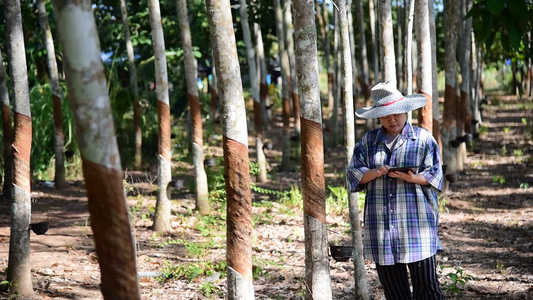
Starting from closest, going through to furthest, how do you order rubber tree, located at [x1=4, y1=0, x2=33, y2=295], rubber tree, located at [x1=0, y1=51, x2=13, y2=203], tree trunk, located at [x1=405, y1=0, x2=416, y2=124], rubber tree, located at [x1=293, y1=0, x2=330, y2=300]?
rubber tree, located at [x1=293, y1=0, x2=330, y2=300]
rubber tree, located at [x1=4, y1=0, x2=33, y2=295]
tree trunk, located at [x1=405, y1=0, x2=416, y2=124]
rubber tree, located at [x1=0, y1=51, x2=13, y2=203]

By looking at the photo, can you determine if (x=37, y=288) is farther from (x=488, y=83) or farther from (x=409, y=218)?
(x=488, y=83)

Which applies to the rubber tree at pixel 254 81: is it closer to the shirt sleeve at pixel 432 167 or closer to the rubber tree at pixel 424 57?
the rubber tree at pixel 424 57

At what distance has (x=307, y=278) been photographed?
5113 mm

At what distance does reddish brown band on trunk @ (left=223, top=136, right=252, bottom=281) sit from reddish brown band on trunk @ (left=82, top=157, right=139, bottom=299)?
1.56 m

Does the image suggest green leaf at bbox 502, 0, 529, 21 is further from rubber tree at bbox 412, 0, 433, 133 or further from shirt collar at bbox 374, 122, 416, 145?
rubber tree at bbox 412, 0, 433, 133

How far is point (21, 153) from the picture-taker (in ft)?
19.3

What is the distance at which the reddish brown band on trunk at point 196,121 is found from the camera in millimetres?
9562

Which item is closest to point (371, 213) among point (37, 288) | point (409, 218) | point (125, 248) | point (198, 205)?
point (409, 218)

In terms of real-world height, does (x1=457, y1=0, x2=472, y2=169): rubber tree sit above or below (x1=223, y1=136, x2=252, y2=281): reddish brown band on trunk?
above

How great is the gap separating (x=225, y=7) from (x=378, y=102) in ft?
3.83

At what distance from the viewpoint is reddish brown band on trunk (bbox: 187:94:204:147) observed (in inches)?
376

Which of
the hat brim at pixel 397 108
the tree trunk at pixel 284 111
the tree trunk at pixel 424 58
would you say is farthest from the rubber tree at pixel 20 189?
the tree trunk at pixel 284 111

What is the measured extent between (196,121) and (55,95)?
10.2 feet

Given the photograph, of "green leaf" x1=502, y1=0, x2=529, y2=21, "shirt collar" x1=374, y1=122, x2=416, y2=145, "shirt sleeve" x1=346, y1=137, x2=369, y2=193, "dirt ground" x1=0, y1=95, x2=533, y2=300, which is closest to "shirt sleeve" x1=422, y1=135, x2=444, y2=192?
"shirt collar" x1=374, y1=122, x2=416, y2=145
